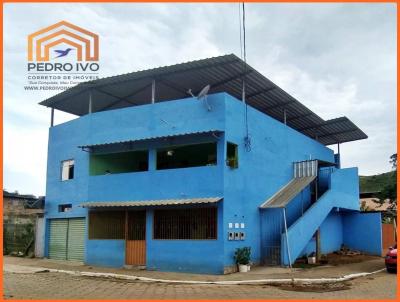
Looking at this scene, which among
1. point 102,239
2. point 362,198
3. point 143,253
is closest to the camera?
point 143,253

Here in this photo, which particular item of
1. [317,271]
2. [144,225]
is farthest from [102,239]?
[317,271]

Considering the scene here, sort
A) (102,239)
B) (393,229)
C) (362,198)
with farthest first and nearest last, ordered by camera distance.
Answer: (362,198), (393,229), (102,239)

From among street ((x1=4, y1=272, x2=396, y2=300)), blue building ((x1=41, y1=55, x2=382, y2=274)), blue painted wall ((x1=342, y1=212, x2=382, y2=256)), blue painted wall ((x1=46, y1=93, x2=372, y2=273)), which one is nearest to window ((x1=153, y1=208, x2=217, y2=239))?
blue building ((x1=41, y1=55, x2=382, y2=274))

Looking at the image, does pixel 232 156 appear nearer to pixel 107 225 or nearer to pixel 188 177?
pixel 188 177

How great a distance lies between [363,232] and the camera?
26797mm

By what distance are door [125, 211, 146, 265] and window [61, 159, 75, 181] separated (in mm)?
4697

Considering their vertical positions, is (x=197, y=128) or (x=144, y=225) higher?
(x=197, y=128)

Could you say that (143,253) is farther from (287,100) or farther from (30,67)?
(287,100)

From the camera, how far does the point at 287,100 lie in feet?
73.0

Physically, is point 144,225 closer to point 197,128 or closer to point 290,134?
point 197,128

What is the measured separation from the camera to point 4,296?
10.6 m

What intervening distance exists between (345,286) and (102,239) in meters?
10.3

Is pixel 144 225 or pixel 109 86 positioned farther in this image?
pixel 109 86

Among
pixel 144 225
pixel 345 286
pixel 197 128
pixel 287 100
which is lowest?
pixel 345 286
